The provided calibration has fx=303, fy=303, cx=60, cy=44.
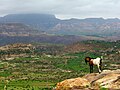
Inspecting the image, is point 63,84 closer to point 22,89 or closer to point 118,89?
point 118,89

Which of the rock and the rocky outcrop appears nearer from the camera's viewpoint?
the rocky outcrop

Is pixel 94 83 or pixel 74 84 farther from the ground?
pixel 74 84

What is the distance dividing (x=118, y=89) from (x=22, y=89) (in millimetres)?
94053

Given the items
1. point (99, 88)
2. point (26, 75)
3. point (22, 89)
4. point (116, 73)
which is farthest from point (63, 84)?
point (26, 75)

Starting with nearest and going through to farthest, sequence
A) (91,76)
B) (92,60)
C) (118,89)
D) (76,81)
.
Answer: (118,89) → (76,81) → (91,76) → (92,60)

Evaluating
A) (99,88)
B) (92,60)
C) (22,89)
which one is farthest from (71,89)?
(22,89)

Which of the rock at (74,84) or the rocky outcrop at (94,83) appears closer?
the rocky outcrop at (94,83)

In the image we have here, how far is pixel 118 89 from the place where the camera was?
34.3 meters

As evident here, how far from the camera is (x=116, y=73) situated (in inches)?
1604

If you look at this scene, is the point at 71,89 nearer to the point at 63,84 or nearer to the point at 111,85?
the point at 63,84

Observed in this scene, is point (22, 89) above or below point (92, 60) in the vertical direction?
below

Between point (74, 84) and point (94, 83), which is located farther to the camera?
point (94, 83)

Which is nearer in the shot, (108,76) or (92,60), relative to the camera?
(108,76)

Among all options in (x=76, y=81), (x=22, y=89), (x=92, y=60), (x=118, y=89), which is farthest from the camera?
(x=22, y=89)
